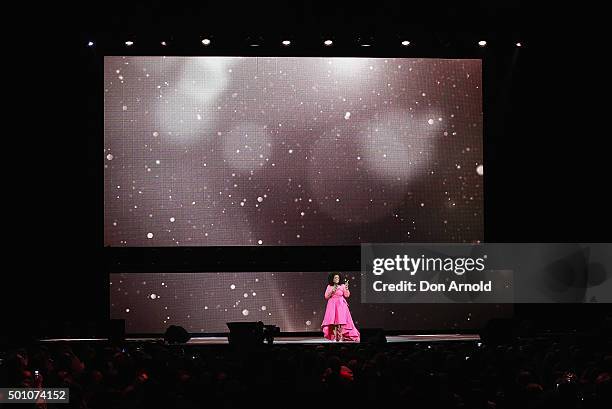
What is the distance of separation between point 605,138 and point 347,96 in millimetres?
3601

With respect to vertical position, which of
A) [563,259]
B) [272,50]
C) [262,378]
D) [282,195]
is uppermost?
[272,50]

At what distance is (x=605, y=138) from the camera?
12.1 meters

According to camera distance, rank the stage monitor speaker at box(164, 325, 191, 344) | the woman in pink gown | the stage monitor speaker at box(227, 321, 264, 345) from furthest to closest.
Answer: the woman in pink gown → the stage monitor speaker at box(164, 325, 191, 344) → the stage monitor speaker at box(227, 321, 264, 345)

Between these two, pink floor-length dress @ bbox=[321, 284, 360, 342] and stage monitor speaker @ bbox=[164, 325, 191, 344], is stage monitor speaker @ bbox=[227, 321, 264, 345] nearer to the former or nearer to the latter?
stage monitor speaker @ bbox=[164, 325, 191, 344]

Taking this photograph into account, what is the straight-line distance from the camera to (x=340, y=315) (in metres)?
11.7

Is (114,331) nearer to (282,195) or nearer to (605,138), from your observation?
(282,195)

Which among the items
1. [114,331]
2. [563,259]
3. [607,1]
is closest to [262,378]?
[114,331]

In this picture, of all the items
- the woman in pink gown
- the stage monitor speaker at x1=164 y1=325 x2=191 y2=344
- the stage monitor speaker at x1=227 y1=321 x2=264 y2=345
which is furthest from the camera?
the woman in pink gown

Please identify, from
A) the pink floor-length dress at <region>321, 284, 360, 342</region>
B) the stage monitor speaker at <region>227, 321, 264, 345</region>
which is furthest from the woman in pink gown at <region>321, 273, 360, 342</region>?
the stage monitor speaker at <region>227, 321, 264, 345</region>

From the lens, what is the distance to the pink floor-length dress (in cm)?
1172

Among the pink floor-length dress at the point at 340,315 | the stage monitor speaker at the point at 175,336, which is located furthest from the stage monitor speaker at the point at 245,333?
the pink floor-length dress at the point at 340,315

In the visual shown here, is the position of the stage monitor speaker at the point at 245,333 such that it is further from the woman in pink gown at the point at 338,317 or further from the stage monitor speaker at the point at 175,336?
the woman in pink gown at the point at 338,317

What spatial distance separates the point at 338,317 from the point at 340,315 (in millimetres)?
39

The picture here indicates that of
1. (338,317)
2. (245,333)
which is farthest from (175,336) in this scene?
(338,317)
